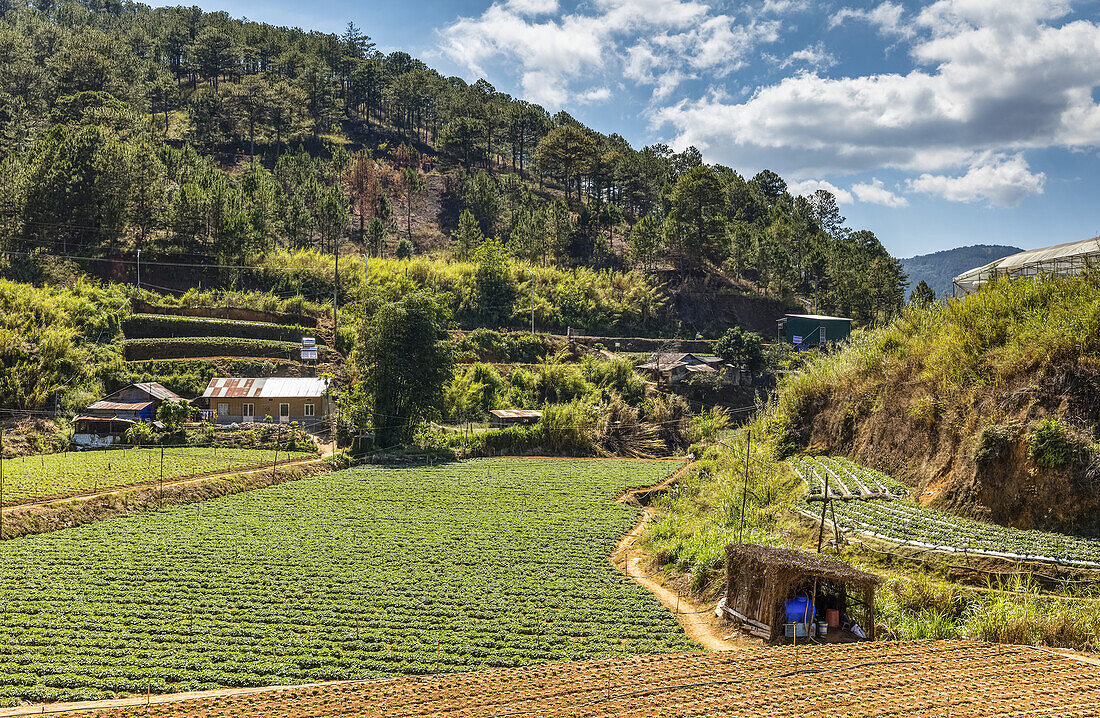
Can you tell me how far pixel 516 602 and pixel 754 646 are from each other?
579 cm

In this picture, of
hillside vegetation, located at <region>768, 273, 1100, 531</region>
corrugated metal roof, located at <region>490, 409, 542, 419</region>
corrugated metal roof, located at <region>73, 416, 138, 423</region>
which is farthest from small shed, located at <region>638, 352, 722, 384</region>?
corrugated metal roof, located at <region>73, 416, 138, 423</region>

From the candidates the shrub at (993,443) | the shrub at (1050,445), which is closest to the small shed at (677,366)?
the shrub at (993,443)

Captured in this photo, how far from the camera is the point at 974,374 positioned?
18984 millimetres

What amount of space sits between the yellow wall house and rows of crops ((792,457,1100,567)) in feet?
105

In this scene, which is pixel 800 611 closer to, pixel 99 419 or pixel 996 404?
pixel 996 404

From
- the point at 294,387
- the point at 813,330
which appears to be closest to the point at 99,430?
the point at 294,387

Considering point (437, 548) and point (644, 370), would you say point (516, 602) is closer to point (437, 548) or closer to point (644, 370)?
point (437, 548)

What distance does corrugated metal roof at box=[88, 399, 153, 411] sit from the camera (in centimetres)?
3709

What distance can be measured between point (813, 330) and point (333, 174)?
176 ft

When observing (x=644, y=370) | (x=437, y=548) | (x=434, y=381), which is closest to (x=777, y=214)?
(x=644, y=370)

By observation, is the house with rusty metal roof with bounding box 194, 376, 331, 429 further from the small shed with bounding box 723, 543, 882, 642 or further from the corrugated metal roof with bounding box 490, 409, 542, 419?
the small shed with bounding box 723, 543, 882, 642

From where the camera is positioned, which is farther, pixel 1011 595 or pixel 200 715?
pixel 1011 595

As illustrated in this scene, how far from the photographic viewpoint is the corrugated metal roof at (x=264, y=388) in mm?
41406

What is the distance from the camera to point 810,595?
46.9 ft
